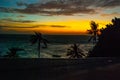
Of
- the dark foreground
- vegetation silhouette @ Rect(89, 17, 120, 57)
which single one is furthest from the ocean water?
the dark foreground

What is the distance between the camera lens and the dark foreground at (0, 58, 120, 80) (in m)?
8.47

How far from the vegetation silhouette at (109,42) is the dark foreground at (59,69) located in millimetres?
22680

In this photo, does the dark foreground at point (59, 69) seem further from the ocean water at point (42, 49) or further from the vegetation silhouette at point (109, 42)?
the ocean water at point (42, 49)

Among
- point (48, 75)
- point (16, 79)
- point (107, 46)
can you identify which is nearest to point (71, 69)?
point (48, 75)

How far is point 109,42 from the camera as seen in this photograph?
36.8 meters

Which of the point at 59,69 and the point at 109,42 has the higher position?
the point at 109,42

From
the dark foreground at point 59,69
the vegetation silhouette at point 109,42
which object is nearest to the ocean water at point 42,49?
the vegetation silhouette at point 109,42

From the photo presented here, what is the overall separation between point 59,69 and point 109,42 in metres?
27.5

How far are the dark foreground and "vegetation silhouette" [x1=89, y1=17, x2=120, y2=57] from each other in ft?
74.4

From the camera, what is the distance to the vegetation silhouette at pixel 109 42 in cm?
3478

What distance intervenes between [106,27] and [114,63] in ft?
96.6

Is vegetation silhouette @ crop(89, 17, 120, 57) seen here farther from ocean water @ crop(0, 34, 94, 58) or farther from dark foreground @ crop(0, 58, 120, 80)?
ocean water @ crop(0, 34, 94, 58)

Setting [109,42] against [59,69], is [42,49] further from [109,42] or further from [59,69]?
[59,69]

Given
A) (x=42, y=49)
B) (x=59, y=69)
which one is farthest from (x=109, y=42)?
(x=42, y=49)
